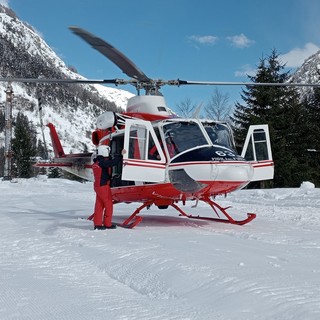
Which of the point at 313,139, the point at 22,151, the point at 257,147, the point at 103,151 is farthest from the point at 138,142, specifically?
the point at 22,151

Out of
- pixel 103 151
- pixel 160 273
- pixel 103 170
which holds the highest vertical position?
pixel 103 151

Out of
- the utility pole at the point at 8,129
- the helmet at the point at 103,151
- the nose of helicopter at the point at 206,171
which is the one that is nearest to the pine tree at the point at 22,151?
the utility pole at the point at 8,129

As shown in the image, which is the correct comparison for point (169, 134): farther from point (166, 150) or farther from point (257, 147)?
point (257, 147)

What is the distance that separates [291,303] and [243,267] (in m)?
1.14

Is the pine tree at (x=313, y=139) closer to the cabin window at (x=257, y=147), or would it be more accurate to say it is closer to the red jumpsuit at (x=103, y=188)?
the cabin window at (x=257, y=147)

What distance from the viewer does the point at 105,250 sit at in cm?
543

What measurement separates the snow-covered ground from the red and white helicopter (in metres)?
0.80

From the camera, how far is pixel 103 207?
772 cm

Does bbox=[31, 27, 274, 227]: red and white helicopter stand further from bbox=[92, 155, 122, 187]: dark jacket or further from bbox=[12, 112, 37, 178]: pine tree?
bbox=[12, 112, 37, 178]: pine tree

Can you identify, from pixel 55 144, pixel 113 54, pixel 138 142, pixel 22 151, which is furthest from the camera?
pixel 22 151

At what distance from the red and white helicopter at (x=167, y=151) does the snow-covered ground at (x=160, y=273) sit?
31.6 inches

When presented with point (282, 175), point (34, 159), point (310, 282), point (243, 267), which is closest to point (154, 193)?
point (243, 267)

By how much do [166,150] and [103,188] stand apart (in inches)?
52.4

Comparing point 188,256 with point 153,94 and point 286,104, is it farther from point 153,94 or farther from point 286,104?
point 286,104
